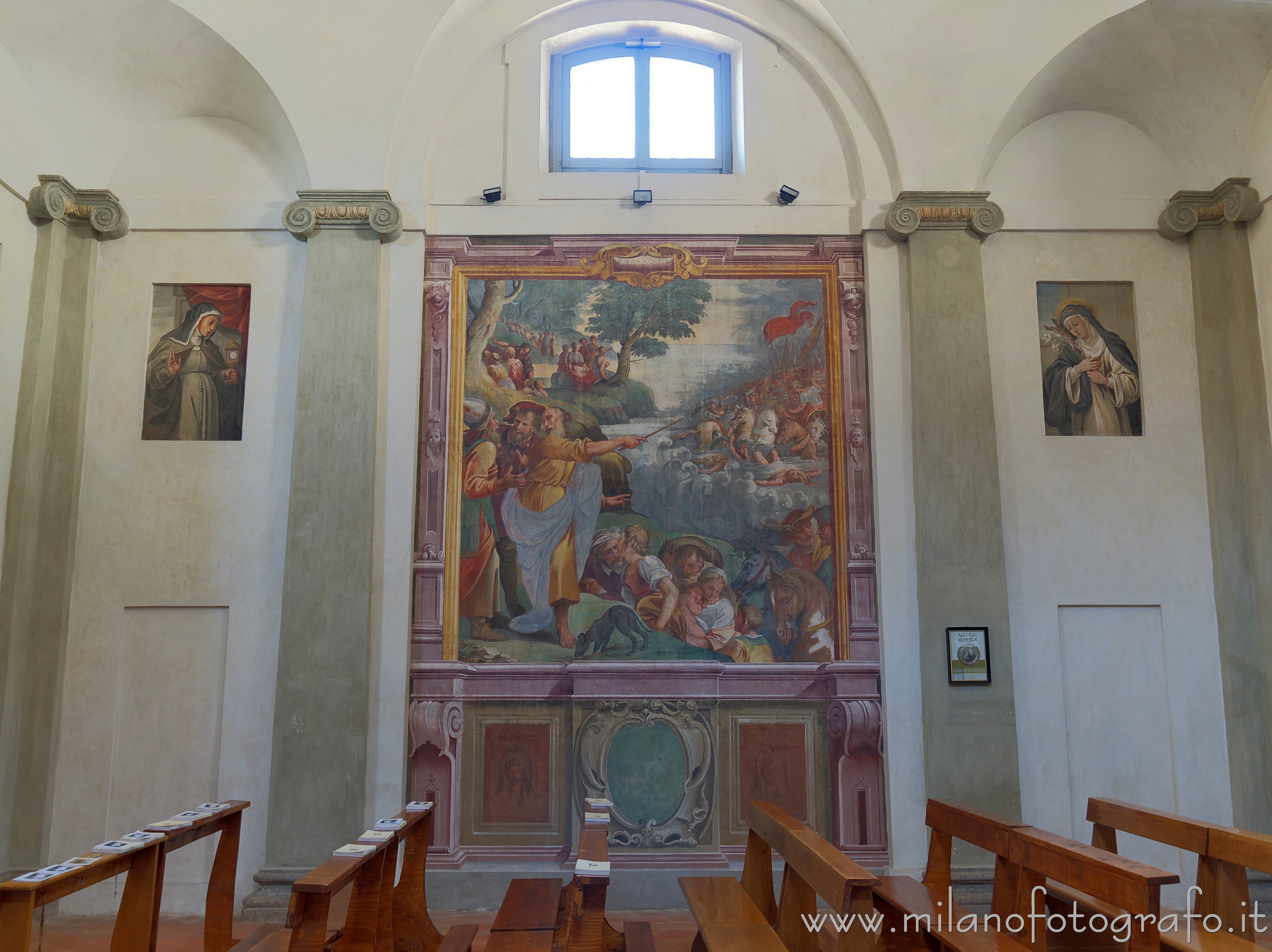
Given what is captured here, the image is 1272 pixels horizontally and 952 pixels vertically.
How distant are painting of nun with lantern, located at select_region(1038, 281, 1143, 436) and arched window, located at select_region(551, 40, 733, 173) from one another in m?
3.02

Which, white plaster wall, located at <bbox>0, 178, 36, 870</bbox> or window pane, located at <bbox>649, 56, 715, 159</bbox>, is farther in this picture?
window pane, located at <bbox>649, 56, 715, 159</bbox>

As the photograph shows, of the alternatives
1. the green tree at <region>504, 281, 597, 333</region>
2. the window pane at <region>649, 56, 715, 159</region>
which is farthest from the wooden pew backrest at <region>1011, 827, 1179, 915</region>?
the window pane at <region>649, 56, 715, 159</region>

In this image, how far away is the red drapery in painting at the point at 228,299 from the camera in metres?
7.82

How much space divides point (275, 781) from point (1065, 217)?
24.9ft

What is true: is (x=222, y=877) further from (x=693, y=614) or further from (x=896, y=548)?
(x=896, y=548)

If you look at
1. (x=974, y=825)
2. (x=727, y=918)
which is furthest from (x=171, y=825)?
(x=974, y=825)

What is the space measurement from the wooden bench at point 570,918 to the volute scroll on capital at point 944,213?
5.09 meters

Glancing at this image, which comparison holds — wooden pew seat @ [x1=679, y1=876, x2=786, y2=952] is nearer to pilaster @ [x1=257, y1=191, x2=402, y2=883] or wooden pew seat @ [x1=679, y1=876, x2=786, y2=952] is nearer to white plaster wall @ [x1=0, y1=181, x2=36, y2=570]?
pilaster @ [x1=257, y1=191, x2=402, y2=883]

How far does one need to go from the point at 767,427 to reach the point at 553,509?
182 centimetres

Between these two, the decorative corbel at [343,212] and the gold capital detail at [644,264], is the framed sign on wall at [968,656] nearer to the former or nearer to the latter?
the gold capital detail at [644,264]

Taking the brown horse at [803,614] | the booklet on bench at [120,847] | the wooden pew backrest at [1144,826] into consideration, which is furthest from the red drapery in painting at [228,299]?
the wooden pew backrest at [1144,826]

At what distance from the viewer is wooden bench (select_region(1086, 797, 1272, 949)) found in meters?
4.51

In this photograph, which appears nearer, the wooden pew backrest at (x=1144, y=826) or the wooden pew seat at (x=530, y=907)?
the wooden pew seat at (x=530, y=907)

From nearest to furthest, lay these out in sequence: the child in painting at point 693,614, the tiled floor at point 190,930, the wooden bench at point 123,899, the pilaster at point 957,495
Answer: the wooden bench at point 123,899
the tiled floor at point 190,930
the pilaster at point 957,495
the child in painting at point 693,614
